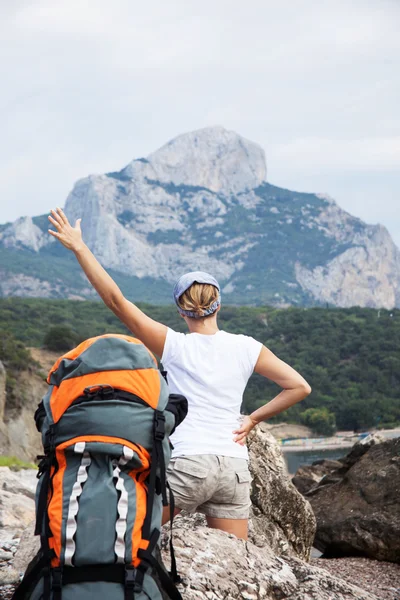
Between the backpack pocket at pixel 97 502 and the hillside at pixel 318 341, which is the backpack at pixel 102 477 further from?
the hillside at pixel 318 341

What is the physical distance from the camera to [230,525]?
3758 millimetres

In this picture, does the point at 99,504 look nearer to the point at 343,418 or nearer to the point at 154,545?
the point at 154,545

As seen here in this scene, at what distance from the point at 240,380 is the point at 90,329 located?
79940 millimetres

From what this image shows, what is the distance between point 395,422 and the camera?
70438mm

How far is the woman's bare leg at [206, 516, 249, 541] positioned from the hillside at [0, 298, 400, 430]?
5094 cm

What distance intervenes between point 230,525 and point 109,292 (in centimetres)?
133

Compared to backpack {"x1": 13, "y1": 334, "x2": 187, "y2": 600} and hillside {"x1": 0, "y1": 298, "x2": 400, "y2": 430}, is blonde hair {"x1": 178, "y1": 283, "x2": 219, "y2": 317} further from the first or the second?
hillside {"x1": 0, "y1": 298, "x2": 400, "y2": 430}

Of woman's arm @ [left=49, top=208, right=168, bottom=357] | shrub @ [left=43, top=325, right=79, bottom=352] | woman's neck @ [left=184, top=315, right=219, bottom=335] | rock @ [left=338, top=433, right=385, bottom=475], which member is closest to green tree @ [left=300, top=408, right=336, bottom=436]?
shrub @ [left=43, top=325, right=79, bottom=352]

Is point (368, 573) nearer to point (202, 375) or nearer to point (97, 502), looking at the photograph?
point (202, 375)

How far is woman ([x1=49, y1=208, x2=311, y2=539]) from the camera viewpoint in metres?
3.45

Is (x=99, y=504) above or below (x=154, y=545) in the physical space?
above

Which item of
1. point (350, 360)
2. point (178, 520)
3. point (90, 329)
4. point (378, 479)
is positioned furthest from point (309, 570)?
point (350, 360)

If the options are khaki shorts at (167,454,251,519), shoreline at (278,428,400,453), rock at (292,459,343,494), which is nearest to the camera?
khaki shorts at (167,454,251,519)

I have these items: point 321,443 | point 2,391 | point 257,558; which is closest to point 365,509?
point 257,558
